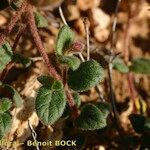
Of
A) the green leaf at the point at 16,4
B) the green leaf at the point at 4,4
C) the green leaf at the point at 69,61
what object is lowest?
the green leaf at the point at 69,61

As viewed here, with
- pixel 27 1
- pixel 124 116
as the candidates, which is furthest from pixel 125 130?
pixel 27 1

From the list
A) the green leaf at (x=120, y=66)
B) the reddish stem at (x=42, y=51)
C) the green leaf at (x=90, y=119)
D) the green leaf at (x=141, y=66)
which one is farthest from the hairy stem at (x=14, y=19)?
the green leaf at (x=141, y=66)

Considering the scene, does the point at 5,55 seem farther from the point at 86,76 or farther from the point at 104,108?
the point at 104,108

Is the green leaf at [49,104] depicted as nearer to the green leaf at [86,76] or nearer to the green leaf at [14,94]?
the green leaf at [86,76]

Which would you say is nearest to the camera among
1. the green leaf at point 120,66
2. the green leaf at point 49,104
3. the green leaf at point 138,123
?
the green leaf at point 49,104

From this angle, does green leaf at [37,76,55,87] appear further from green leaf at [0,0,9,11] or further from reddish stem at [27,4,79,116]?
green leaf at [0,0,9,11]

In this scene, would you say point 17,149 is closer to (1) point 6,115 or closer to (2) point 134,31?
(1) point 6,115

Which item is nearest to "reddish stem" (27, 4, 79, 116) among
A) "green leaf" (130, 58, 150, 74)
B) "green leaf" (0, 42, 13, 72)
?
"green leaf" (0, 42, 13, 72)
